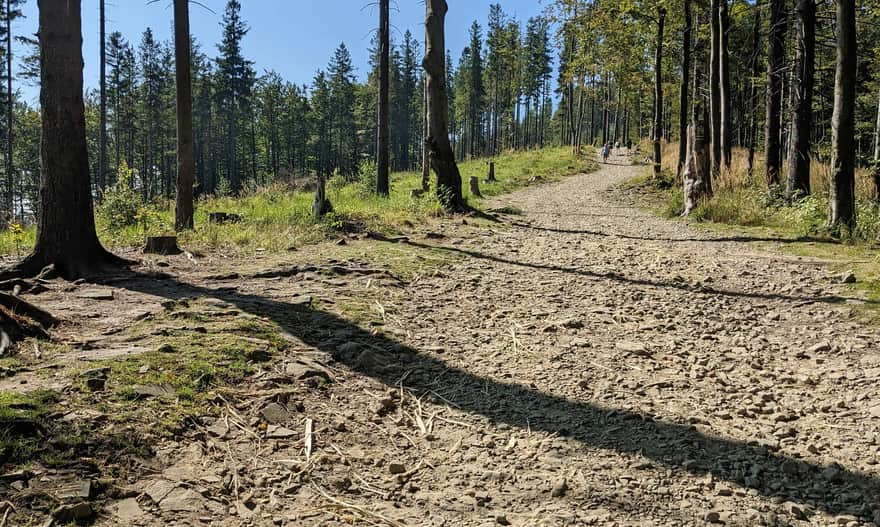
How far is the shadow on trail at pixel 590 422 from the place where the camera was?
2.56m

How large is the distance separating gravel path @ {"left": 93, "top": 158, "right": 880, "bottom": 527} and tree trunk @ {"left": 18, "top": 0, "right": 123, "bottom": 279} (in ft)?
7.18

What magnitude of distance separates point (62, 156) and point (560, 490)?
20.7 feet

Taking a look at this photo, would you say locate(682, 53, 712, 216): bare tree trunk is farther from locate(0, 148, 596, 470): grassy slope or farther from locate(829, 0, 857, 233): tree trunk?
locate(0, 148, 596, 470): grassy slope

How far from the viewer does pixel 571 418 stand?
11.0 ft

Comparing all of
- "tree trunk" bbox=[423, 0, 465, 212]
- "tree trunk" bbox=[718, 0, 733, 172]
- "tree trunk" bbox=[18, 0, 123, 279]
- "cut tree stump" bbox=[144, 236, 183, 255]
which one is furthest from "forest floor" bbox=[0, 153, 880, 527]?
"tree trunk" bbox=[718, 0, 733, 172]

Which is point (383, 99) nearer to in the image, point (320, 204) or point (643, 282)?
point (320, 204)

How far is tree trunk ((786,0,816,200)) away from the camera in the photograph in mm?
10352

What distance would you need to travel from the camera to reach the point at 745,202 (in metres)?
11.1

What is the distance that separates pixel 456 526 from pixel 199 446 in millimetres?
1326

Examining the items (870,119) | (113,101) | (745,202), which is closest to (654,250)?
(745,202)

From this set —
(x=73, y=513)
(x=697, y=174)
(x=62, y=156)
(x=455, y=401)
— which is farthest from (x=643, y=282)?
(x=697, y=174)

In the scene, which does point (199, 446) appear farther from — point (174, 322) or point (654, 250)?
point (654, 250)

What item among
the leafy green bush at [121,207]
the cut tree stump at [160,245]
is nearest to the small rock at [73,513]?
the cut tree stump at [160,245]

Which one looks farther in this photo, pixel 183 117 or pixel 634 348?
pixel 183 117
